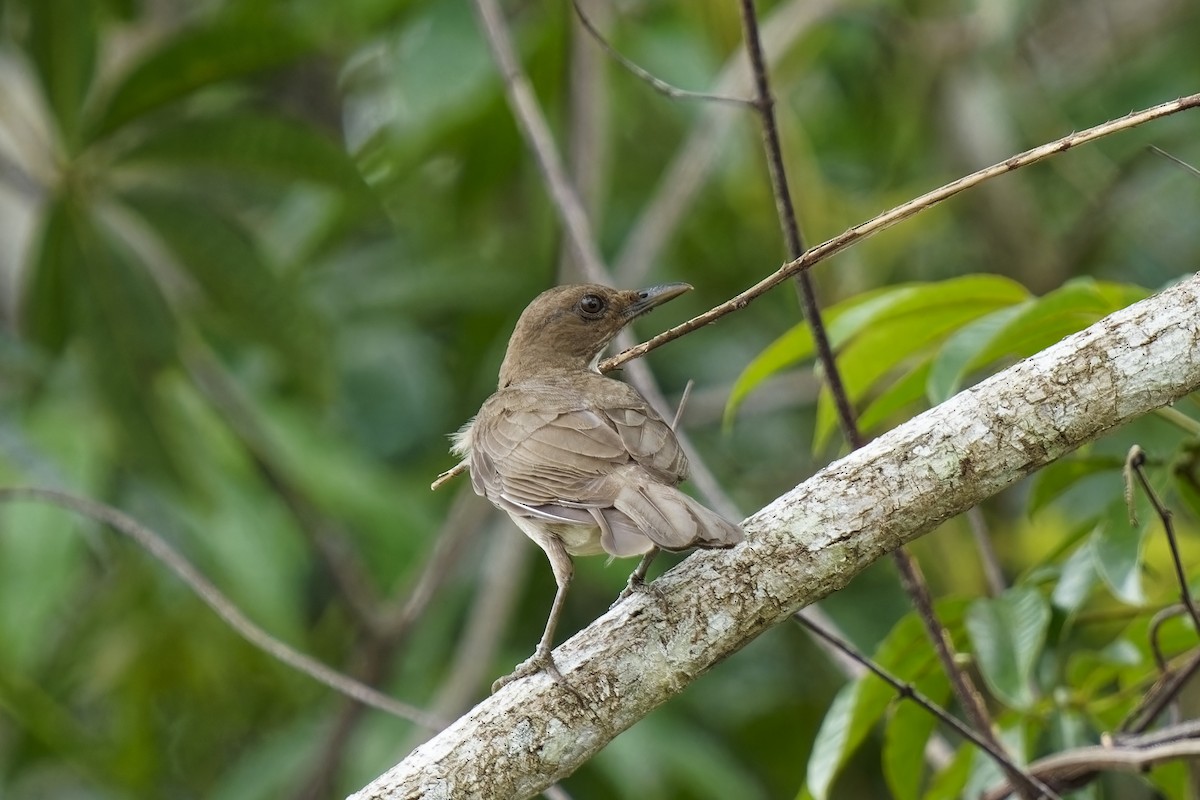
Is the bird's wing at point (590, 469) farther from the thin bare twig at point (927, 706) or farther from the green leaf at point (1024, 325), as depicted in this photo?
the green leaf at point (1024, 325)

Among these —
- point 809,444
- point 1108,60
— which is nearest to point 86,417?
point 809,444

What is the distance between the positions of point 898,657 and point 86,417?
3.75 metres

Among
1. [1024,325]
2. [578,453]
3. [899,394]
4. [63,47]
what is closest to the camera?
[1024,325]

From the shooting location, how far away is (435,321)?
7.71 meters

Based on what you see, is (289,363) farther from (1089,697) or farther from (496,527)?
(1089,697)

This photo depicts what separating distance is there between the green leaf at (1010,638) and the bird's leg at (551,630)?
84cm

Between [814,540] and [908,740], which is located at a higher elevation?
[814,540]

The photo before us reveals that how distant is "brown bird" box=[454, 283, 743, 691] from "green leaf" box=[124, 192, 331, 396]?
1.44m

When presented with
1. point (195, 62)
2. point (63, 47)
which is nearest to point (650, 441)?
point (195, 62)

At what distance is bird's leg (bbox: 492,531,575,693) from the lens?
242cm

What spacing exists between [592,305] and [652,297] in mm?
184

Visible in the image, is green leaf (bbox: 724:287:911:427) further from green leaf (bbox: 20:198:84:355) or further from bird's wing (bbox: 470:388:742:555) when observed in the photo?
green leaf (bbox: 20:198:84:355)

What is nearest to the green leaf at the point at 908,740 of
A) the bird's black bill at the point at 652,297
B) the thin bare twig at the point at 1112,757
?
the thin bare twig at the point at 1112,757

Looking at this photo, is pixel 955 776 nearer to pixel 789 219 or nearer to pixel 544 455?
pixel 544 455
